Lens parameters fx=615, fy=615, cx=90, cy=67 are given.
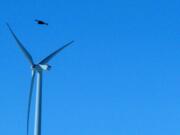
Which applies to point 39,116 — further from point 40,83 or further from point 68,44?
point 68,44

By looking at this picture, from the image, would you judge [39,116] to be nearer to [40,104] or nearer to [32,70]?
[40,104]

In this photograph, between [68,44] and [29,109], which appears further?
[68,44]

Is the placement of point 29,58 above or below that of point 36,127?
above

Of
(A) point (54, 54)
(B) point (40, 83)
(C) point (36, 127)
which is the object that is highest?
(A) point (54, 54)

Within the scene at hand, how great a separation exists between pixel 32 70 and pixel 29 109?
8741 millimetres

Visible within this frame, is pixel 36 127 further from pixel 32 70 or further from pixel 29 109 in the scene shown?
pixel 32 70

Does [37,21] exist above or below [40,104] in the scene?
above

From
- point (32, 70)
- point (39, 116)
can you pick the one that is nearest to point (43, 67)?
point (32, 70)

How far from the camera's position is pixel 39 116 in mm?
65312

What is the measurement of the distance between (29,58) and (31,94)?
535 cm

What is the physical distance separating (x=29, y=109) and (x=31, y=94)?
296 cm

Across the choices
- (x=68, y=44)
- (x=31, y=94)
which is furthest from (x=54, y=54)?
(x=31, y=94)

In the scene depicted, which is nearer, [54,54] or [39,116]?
[39,116]

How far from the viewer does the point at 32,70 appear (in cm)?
7081
